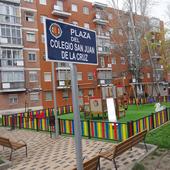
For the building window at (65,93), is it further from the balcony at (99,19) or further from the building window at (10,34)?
the balcony at (99,19)

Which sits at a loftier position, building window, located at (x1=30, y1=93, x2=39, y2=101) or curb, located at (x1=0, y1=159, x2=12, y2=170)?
building window, located at (x1=30, y1=93, x2=39, y2=101)

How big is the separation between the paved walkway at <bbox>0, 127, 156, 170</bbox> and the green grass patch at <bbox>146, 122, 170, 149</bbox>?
1.83ft

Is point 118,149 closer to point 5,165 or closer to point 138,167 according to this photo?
point 138,167

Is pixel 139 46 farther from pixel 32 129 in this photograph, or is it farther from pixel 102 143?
pixel 102 143

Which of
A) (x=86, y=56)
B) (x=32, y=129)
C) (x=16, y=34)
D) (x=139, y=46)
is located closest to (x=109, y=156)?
Answer: (x=86, y=56)

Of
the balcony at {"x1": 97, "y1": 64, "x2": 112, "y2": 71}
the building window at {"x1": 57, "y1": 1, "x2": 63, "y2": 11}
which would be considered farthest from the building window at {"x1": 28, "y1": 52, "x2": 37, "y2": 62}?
the balcony at {"x1": 97, "y1": 64, "x2": 112, "y2": 71}

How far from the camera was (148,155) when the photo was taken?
7.86 meters

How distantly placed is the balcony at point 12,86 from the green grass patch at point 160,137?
20.9m

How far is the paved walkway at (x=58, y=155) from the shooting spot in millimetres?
7328

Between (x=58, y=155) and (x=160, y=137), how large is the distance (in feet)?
13.9

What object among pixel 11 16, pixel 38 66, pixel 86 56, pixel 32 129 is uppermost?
pixel 11 16

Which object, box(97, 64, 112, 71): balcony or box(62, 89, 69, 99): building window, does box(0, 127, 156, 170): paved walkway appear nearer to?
box(62, 89, 69, 99): building window

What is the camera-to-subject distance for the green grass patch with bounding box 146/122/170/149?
8.95 meters

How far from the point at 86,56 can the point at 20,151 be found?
24.4ft
